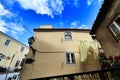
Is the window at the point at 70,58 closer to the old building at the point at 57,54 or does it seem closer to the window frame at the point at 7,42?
the old building at the point at 57,54

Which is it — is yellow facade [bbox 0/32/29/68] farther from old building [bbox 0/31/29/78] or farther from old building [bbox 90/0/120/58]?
old building [bbox 90/0/120/58]

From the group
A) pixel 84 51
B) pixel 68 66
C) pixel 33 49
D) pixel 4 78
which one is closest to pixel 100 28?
pixel 84 51

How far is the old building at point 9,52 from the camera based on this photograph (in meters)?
21.5

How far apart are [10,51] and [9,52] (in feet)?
1.03

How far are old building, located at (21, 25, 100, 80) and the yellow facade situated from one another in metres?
12.5

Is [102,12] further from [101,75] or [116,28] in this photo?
[101,75]

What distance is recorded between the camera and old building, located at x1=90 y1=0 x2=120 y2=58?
5.78 m

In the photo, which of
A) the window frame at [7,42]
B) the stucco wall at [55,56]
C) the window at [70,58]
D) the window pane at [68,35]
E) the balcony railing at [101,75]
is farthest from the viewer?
the window frame at [7,42]

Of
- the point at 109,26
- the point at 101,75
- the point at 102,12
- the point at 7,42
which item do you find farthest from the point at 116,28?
the point at 7,42

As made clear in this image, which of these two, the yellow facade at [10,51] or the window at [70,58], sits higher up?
the yellow facade at [10,51]

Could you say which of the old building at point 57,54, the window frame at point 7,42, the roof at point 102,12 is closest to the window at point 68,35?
the old building at point 57,54

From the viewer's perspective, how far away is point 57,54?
1134 cm

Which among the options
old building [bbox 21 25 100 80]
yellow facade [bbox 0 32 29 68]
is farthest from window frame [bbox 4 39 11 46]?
old building [bbox 21 25 100 80]

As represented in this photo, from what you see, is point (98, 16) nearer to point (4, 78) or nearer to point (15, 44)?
point (4, 78)
